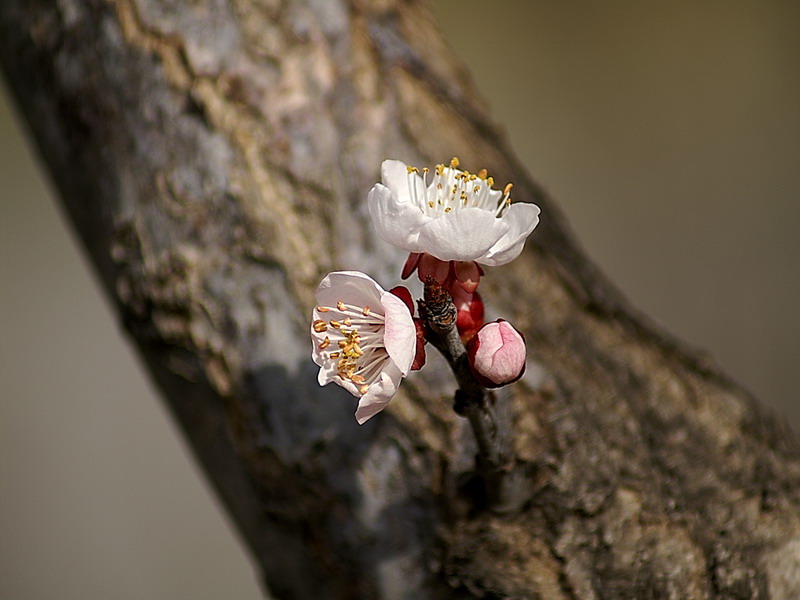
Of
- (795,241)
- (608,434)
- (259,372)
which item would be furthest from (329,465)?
(795,241)

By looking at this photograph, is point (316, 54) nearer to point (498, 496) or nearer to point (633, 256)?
point (498, 496)

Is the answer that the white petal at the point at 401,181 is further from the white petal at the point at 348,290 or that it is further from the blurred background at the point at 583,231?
the blurred background at the point at 583,231

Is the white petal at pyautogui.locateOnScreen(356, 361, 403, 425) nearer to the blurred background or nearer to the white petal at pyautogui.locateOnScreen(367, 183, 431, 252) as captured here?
the white petal at pyautogui.locateOnScreen(367, 183, 431, 252)

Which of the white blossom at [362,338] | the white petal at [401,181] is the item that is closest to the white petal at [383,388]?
the white blossom at [362,338]

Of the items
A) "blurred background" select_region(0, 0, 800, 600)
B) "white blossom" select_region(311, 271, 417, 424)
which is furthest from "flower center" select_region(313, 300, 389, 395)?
"blurred background" select_region(0, 0, 800, 600)

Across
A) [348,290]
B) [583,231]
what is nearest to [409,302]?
[348,290]

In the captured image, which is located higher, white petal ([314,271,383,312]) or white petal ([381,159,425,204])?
white petal ([381,159,425,204])
